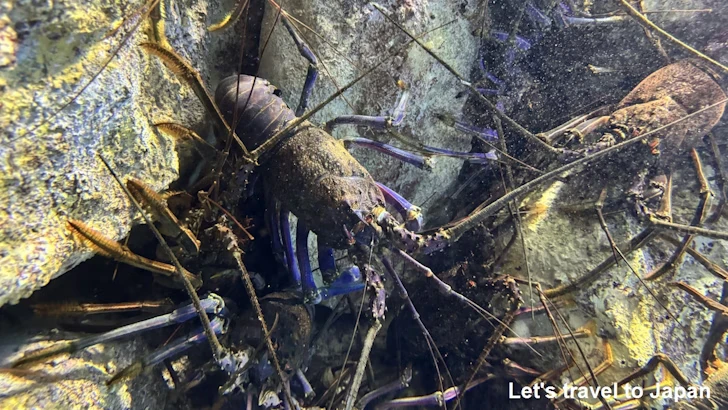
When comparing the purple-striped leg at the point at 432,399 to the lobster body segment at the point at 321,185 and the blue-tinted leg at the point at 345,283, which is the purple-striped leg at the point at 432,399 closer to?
the blue-tinted leg at the point at 345,283

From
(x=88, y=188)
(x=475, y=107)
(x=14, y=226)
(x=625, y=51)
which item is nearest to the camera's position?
(x=14, y=226)

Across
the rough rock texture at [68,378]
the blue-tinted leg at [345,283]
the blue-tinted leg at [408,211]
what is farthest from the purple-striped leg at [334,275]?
the rough rock texture at [68,378]

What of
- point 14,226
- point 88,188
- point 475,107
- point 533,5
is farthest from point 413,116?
point 14,226

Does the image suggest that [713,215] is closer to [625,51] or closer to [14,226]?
[625,51]

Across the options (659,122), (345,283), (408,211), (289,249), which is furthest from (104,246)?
(659,122)

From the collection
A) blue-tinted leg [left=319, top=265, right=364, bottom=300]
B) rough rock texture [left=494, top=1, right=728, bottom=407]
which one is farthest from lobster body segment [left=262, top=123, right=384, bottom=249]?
rough rock texture [left=494, top=1, right=728, bottom=407]

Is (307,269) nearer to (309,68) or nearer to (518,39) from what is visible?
(309,68)
